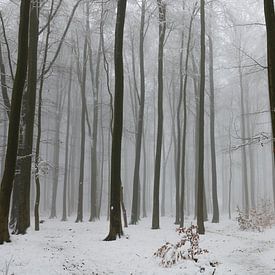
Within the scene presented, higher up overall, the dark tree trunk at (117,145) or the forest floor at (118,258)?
the dark tree trunk at (117,145)

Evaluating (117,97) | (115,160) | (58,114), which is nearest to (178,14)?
(117,97)

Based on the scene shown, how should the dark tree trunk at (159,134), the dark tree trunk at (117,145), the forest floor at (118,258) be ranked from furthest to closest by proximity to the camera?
the dark tree trunk at (159,134) → the dark tree trunk at (117,145) → the forest floor at (118,258)

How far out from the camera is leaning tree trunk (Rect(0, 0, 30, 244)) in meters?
9.68

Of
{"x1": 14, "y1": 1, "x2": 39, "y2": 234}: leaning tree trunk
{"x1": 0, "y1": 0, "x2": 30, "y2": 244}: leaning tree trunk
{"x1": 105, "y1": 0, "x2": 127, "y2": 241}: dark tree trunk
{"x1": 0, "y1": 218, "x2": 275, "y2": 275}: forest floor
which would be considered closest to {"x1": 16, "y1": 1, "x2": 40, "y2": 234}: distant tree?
{"x1": 14, "y1": 1, "x2": 39, "y2": 234}: leaning tree trunk

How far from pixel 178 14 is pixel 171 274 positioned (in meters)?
15.9

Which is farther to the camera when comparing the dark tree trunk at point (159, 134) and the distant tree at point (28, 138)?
the dark tree trunk at point (159, 134)

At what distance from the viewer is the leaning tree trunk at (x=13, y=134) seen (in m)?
9.68

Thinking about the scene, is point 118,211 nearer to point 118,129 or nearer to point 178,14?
point 118,129

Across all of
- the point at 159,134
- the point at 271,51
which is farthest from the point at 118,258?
the point at 159,134

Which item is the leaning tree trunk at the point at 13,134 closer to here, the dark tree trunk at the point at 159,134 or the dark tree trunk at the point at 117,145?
the dark tree trunk at the point at 117,145

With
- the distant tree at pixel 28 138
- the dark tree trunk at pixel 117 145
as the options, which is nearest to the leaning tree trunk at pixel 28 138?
the distant tree at pixel 28 138

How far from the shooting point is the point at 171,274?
27.1ft

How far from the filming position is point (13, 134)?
32.4 feet

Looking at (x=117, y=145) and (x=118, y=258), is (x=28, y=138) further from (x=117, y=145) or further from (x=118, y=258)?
(x=118, y=258)
